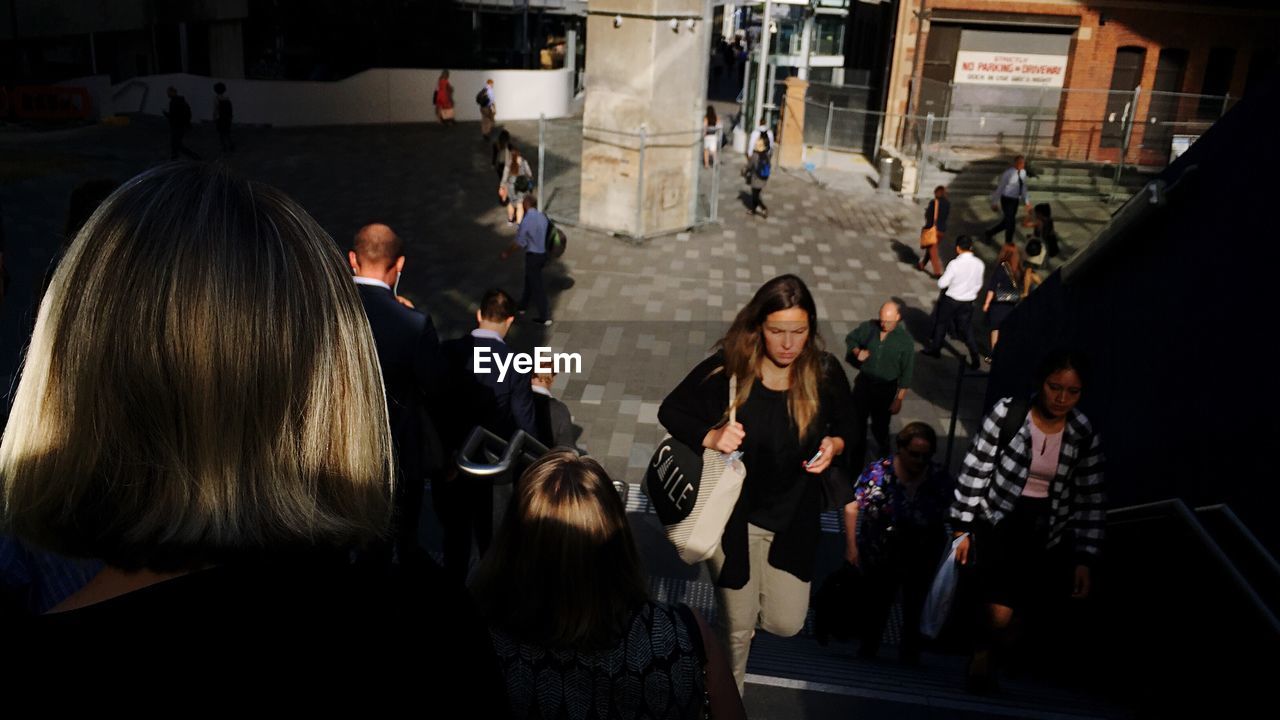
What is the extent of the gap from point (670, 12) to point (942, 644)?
11663mm

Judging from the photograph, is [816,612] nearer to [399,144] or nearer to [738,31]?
[399,144]

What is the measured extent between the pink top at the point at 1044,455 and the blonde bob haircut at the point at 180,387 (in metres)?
4.25

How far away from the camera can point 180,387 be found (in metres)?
1.14

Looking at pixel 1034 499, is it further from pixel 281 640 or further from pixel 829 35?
pixel 829 35

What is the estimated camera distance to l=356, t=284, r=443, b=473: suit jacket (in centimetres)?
449

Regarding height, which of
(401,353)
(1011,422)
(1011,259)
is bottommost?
(1011,259)

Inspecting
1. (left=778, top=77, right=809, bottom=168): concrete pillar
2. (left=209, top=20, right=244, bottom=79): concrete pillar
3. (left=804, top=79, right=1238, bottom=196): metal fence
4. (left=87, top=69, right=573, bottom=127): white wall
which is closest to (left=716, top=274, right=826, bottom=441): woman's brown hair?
(left=804, top=79, right=1238, bottom=196): metal fence

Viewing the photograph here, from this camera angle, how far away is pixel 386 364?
4.49m

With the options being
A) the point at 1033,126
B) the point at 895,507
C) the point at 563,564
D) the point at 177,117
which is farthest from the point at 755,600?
the point at 1033,126

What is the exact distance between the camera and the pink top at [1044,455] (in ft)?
15.9

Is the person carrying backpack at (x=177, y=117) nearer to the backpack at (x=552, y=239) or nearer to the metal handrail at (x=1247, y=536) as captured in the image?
the backpack at (x=552, y=239)

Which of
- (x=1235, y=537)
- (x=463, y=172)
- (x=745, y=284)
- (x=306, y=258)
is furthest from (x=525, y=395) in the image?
(x=463, y=172)

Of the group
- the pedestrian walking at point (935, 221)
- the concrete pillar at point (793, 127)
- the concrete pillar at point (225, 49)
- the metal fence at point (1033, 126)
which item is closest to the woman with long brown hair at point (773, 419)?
the pedestrian walking at point (935, 221)

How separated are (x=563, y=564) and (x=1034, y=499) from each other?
3.12 m
